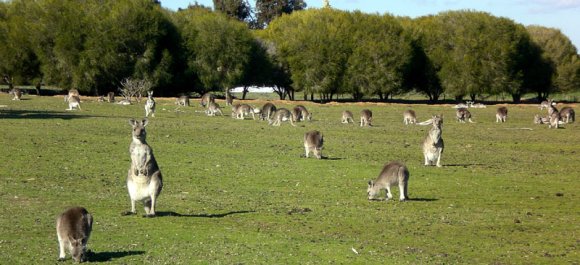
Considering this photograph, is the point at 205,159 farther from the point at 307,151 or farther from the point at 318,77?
the point at 318,77

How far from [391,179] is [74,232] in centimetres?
825

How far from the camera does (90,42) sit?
80312 millimetres

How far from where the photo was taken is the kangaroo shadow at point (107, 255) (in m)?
12.2

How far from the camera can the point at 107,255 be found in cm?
1256

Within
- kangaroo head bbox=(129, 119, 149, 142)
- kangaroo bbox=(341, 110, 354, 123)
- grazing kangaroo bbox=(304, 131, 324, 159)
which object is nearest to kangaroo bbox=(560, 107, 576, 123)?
kangaroo bbox=(341, 110, 354, 123)

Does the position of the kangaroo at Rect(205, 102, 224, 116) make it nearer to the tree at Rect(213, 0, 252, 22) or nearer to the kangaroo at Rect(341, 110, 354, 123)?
the kangaroo at Rect(341, 110, 354, 123)

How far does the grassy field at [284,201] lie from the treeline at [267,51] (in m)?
46.1

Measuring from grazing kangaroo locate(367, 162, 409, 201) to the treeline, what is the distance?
2495 inches

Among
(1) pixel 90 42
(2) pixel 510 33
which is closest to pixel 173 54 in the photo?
(1) pixel 90 42

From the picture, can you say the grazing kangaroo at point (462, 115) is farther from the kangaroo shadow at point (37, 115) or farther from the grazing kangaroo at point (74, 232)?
the grazing kangaroo at point (74, 232)

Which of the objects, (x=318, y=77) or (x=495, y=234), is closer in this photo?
(x=495, y=234)

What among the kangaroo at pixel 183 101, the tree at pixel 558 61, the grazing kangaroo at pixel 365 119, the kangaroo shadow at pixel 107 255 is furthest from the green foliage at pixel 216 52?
the kangaroo shadow at pixel 107 255

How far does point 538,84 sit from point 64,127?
75.5 m

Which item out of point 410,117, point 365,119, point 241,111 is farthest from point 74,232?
point 410,117
